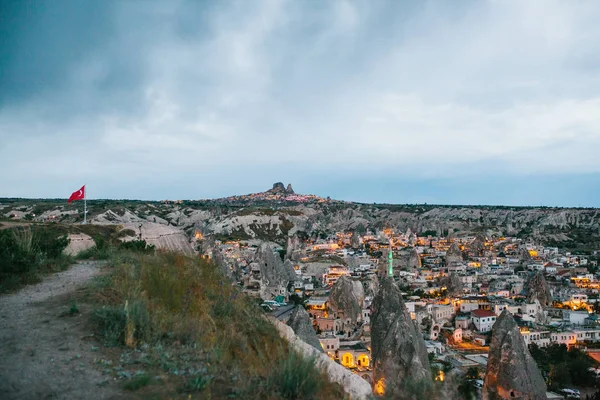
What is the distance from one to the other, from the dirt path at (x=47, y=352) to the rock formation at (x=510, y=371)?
16407 millimetres

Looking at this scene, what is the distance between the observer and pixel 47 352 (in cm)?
504

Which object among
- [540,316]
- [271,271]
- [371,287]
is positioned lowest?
[540,316]

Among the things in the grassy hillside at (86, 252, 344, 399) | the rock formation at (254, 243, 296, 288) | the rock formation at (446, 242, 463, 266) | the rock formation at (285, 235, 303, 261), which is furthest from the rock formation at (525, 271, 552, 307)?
the grassy hillside at (86, 252, 344, 399)

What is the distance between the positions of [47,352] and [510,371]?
1742cm

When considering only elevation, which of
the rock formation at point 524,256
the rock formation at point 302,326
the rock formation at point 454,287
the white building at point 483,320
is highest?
the rock formation at point 302,326

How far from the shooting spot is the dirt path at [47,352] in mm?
4324

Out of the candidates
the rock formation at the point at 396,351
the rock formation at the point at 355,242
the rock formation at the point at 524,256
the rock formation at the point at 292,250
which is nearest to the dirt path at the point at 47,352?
the rock formation at the point at 396,351

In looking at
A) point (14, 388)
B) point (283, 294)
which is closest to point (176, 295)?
point (14, 388)

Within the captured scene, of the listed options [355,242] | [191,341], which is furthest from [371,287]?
[355,242]

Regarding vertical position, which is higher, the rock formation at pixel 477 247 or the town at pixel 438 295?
the rock formation at pixel 477 247

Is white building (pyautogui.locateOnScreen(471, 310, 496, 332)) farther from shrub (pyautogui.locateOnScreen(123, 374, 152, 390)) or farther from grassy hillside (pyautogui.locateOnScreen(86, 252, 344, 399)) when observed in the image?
shrub (pyautogui.locateOnScreen(123, 374, 152, 390))

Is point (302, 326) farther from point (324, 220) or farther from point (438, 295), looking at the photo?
point (324, 220)

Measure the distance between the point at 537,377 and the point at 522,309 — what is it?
25.6m

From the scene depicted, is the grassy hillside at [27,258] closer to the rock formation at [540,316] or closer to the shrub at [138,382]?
the shrub at [138,382]
